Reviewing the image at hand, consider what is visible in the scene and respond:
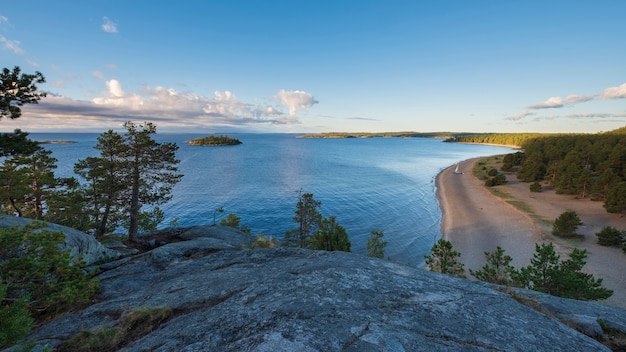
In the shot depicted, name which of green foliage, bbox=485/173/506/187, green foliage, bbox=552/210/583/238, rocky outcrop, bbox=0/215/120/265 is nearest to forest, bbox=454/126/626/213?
green foliage, bbox=485/173/506/187

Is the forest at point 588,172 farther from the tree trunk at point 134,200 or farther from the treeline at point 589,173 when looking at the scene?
the tree trunk at point 134,200

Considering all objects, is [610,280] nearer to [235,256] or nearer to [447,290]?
[447,290]

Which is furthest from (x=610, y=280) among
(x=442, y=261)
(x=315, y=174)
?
(x=315, y=174)

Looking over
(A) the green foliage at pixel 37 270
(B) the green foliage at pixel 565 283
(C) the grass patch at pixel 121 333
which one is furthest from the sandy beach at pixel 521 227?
(A) the green foliage at pixel 37 270

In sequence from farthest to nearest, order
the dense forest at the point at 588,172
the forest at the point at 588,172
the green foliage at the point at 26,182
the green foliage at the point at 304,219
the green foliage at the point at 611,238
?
1. the forest at the point at 588,172
2. the dense forest at the point at 588,172
3. the green foliage at the point at 304,219
4. the green foliage at the point at 611,238
5. the green foliage at the point at 26,182

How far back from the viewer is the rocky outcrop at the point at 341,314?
4.69 m

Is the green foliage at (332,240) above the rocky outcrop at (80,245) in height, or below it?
below

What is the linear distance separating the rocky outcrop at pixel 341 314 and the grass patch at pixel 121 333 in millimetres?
163

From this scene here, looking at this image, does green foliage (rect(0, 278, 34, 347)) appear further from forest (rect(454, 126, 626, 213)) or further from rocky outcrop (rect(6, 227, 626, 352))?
forest (rect(454, 126, 626, 213))

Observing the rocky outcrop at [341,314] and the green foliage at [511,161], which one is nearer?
the rocky outcrop at [341,314]

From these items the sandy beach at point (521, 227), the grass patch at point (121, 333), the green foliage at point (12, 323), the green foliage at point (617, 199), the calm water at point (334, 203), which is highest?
the green foliage at point (12, 323)

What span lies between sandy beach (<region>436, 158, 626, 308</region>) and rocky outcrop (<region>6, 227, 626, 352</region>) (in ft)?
101

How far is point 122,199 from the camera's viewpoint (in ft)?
91.8

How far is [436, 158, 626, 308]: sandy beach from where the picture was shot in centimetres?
3297
